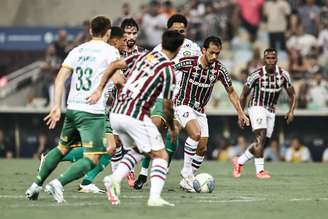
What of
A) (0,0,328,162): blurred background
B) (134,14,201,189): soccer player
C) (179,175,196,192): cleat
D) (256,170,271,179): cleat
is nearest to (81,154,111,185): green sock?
(134,14,201,189): soccer player

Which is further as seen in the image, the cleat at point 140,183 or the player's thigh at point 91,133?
the cleat at point 140,183

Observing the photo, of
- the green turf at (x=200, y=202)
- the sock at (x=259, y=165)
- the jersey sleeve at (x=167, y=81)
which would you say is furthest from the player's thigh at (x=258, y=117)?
the jersey sleeve at (x=167, y=81)

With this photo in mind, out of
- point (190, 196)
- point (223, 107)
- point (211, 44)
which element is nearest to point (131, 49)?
point (211, 44)

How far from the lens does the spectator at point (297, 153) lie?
85.8ft

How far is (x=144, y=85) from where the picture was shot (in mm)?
11477

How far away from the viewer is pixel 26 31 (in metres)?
29.2

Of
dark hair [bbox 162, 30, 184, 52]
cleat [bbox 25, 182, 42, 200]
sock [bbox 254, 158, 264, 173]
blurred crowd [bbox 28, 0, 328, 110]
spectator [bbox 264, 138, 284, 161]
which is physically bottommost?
spectator [bbox 264, 138, 284, 161]

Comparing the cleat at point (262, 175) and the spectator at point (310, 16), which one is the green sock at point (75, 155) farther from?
the spectator at point (310, 16)

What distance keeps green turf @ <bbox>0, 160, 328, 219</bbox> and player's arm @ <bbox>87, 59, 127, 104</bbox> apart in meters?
1.25

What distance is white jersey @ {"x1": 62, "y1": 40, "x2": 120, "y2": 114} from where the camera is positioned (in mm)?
11953

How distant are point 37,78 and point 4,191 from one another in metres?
14.7

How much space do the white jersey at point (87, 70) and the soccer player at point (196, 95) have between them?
11.3 feet

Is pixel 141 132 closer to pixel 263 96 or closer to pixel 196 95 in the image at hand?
pixel 196 95

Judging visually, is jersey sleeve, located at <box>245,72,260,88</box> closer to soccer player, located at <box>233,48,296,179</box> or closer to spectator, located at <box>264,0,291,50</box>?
soccer player, located at <box>233,48,296,179</box>
